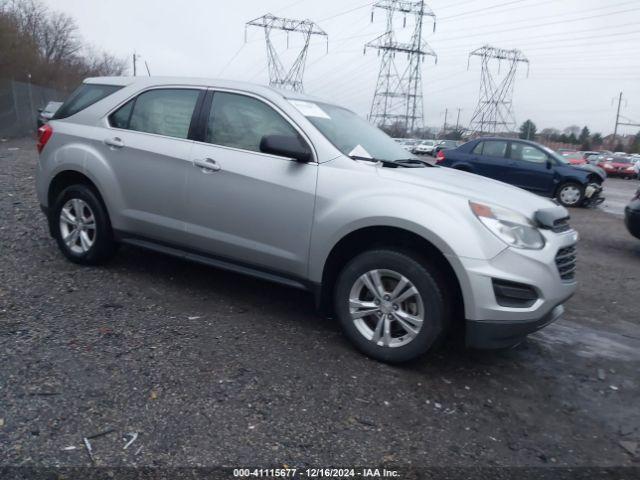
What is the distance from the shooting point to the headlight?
338 cm

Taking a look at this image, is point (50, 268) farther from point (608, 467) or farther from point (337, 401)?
point (608, 467)

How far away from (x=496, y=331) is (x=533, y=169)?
1109 cm

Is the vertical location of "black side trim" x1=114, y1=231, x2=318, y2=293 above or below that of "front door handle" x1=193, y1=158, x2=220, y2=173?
below

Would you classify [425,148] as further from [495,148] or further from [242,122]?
[242,122]

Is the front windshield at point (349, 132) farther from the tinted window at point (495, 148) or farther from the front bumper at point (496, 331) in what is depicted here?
the tinted window at point (495, 148)

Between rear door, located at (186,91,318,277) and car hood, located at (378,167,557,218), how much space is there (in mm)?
637

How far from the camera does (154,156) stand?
4.55m

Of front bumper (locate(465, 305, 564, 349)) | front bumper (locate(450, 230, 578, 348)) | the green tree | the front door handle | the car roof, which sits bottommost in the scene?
front bumper (locate(465, 305, 564, 349))

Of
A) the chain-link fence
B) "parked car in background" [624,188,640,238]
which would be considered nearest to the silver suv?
"parked car in background" [624,188,640,238]

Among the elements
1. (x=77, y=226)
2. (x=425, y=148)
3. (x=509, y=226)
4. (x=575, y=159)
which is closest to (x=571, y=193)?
(x=575, y=159)

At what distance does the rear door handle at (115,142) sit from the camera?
4738mm

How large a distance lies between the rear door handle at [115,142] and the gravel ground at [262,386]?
46.0 inches

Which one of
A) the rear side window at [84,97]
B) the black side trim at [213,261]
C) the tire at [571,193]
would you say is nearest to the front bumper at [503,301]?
the black side trim at [213,261]

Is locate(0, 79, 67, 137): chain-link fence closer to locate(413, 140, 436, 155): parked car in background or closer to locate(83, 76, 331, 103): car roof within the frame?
locate(83, 76, 331, 103): car roof
